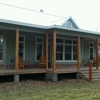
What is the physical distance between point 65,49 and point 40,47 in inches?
86.1

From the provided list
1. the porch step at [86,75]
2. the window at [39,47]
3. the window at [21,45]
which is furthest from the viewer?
the window at [39,47]

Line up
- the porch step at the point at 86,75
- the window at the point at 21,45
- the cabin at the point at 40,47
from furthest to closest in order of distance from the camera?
the window at the point at 21,45 < the porch step at the point at 86,75 < the cabin at the point at 40,47

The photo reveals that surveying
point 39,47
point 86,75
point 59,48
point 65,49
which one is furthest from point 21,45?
point 86,75

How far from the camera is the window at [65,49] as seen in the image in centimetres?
1360

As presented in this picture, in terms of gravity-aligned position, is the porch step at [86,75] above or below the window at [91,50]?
below

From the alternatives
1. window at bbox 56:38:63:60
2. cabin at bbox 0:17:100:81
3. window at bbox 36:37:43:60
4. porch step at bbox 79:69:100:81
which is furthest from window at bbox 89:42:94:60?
window at bbox 36:37:43:60

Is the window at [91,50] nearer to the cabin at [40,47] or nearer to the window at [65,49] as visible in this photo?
the cabin at [40,47]

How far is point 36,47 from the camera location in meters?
12.8

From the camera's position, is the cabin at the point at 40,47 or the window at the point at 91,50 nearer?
the cabin at the point at 40,47

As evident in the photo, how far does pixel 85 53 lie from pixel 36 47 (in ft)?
17.4

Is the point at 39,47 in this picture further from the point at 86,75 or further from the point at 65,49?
the point at 86,75

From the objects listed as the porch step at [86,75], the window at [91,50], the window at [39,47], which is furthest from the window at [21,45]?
the window at [91,50]

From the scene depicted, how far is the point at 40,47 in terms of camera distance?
42.9 feet

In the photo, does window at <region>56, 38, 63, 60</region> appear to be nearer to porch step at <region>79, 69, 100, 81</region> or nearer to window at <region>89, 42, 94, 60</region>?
porch step at <region>79, 69, 100, 81</region>
